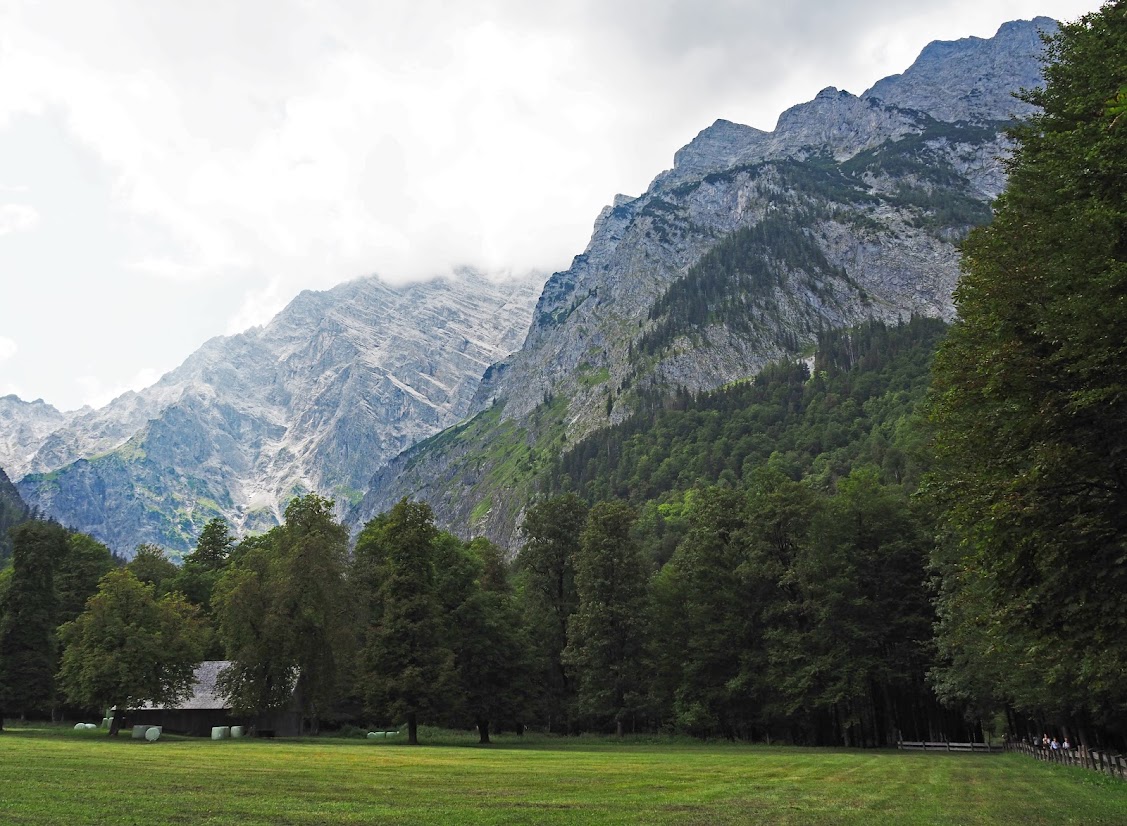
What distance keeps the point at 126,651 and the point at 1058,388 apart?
6150cm

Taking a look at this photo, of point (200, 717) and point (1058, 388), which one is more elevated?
point (1058, 388)

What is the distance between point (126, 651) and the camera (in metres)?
57.0

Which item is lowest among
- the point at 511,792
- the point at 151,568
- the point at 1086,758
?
the point at 1086,758

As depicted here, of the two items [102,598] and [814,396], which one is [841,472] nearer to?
[814,396]

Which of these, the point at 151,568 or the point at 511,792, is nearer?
the point at 511,792

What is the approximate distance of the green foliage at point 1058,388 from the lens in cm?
1753

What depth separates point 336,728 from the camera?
76.3 meters

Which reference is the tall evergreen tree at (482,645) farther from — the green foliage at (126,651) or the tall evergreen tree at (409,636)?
the green foliage at (126,651)

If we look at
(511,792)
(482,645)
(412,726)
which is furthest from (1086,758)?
(412,726)

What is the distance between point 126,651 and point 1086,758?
201 ft

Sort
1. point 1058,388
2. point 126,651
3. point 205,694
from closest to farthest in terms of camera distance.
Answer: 1. point 1058,388
2. point 126,651
3. point 205,694

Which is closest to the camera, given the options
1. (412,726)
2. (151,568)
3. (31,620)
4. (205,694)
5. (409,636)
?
(412,726)

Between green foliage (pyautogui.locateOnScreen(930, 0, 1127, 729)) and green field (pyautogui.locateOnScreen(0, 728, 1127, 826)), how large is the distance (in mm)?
5255

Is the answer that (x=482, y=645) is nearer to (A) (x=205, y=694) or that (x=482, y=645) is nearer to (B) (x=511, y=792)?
(A) (x=205, y=694)
